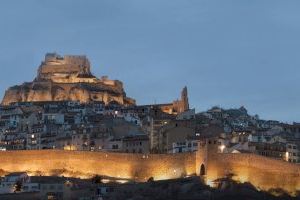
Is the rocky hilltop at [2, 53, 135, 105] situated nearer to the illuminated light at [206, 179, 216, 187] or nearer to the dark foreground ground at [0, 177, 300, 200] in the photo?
the dark foreground ground at [0, 177, 300, 200]

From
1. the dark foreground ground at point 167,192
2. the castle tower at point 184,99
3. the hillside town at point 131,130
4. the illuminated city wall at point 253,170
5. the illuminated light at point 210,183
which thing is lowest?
the dark foreground ground at point 167,192

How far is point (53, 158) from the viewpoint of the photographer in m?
71.2

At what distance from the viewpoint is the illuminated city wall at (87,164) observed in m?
69.6

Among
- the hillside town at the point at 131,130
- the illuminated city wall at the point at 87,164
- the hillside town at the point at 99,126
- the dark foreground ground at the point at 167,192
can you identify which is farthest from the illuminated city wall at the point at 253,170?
the hillside town at the point at 131,130

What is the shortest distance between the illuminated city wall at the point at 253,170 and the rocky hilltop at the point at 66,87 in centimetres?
4149

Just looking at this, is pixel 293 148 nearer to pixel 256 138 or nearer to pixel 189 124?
pixel 256 138

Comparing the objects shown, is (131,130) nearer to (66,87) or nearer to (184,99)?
(184,99)

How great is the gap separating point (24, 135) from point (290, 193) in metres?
29.9

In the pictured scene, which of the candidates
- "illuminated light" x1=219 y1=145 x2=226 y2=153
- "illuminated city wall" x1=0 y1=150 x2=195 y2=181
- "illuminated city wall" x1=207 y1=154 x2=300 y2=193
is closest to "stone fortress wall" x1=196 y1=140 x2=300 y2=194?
"illuminated city wall" x1=207 y1=154 x2=300 y2=193

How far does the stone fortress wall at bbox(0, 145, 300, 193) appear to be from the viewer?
6519cm

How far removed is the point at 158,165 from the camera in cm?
6944

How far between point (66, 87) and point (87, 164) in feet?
121

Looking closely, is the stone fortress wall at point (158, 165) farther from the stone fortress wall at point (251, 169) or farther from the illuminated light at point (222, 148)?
the illuminated light at point (222, 148)

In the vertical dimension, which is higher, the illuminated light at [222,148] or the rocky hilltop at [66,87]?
the rocky hilltop at [66,87]
